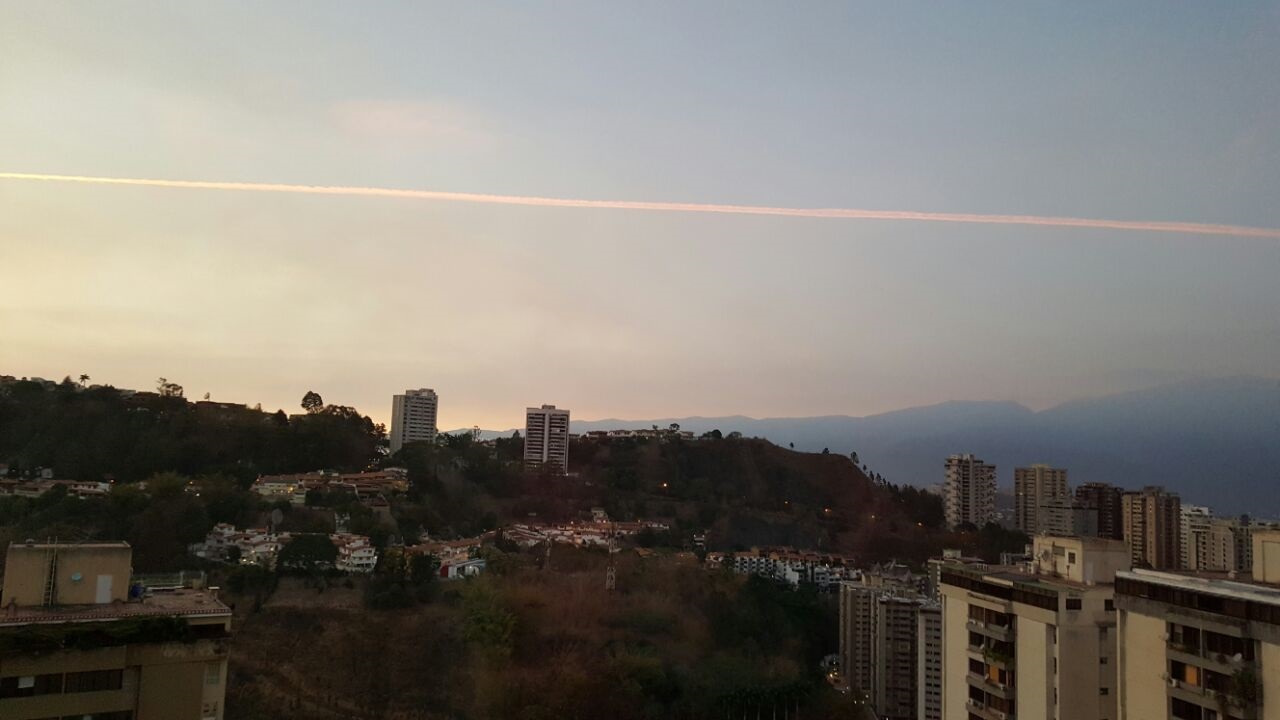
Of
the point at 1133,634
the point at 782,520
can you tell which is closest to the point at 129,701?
the point at 1133,634

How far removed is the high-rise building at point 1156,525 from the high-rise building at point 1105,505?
5.23 feet

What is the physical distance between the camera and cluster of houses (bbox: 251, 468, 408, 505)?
1709 cm

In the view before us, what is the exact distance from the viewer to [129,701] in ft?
15.5

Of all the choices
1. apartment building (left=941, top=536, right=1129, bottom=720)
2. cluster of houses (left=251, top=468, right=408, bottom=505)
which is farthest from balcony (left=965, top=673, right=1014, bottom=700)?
cluster of houses (left=251, top=468, right=408, bottom=505)

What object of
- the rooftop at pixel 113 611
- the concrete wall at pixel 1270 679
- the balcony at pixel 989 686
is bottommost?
the balcony at pixel 989 686

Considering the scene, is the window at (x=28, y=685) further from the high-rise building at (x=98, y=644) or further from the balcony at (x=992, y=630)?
the balcony at (x=992, y=630)

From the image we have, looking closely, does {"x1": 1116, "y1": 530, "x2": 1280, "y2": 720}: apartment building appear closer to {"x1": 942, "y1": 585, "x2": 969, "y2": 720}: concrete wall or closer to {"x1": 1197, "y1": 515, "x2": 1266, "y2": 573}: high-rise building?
{"x1": 942, "y1": 585, "x2": 969, "y2": 720}: concrete wall

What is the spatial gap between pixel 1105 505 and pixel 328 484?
18.8 meters

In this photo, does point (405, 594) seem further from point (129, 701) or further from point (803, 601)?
point (129, 701)

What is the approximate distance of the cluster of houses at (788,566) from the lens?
19.0 metres

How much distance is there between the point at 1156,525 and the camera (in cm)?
1639

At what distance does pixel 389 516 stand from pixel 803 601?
360 inches

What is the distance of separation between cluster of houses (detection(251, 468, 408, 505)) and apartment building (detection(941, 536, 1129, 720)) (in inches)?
556

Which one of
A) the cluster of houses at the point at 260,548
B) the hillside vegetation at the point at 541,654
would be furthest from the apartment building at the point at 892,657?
the cluster of houses at the point at 260,548
